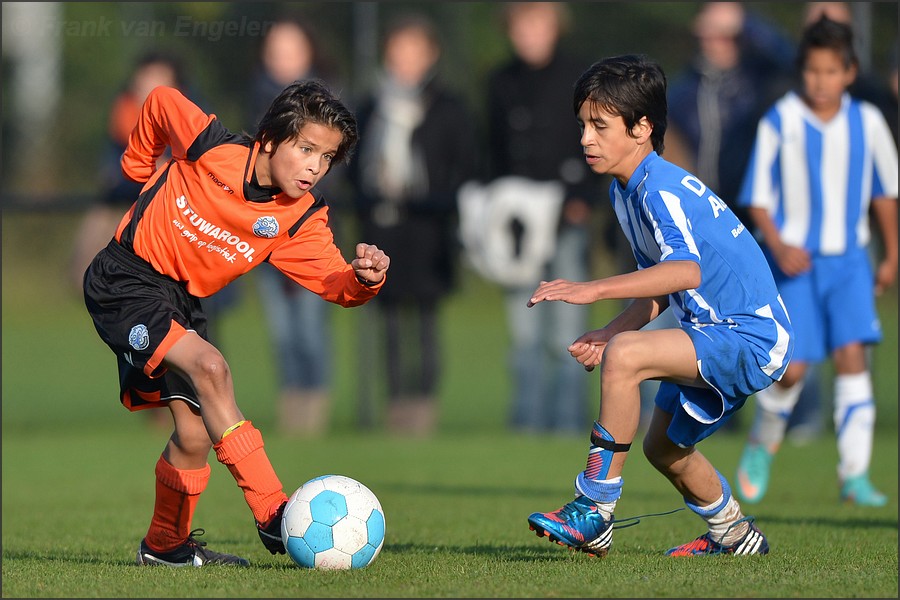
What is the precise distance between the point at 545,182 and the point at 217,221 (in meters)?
5.56

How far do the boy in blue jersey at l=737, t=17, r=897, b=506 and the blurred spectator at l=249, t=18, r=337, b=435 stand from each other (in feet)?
13.0

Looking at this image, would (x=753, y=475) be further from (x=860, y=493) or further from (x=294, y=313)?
(x=294, y=313)

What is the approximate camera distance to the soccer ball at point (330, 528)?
443 cm

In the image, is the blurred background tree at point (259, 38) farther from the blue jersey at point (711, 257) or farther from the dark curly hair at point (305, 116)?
the blue jersey at point (711, 257)

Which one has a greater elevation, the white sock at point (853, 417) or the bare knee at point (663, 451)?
the bare knee at point (663, 451)

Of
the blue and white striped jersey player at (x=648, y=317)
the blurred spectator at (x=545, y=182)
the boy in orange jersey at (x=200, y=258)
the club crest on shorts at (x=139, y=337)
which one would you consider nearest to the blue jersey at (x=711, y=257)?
the blue and white striped jersey player at (x=648, y=317)

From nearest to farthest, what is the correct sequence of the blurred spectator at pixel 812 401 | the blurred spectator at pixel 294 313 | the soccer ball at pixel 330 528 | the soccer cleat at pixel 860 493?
the soccer ball at pixel 330 528 < the soccer cleat at pixel 860 493 < the blurred spectator at pixel 812 401 < the blurred spectator at pixel 294 313

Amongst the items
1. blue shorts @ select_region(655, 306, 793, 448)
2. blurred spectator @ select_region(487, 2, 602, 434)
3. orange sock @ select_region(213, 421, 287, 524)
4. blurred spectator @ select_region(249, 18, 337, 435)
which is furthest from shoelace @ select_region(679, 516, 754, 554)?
blurred spectator @ select_region(249, 18, 337, 435)

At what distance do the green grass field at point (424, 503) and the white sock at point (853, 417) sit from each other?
301 mm

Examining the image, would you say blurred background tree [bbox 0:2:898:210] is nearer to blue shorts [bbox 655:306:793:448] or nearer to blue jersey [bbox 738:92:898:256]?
blue jersey [bbox 738:92:898:256]

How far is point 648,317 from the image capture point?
4.91 metres

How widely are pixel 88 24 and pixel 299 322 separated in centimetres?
416

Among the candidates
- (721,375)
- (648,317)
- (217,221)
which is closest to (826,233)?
(648,317)

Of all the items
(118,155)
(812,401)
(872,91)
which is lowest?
(812,401)
